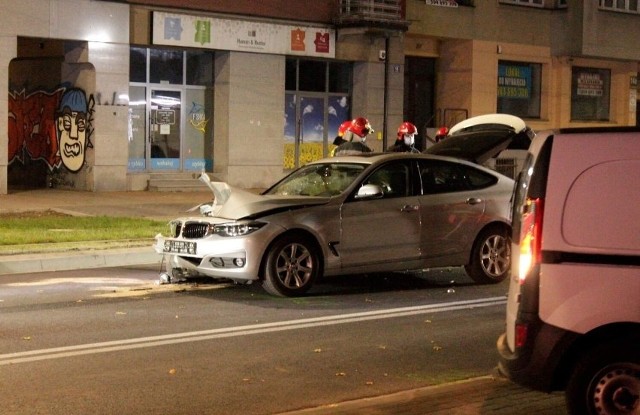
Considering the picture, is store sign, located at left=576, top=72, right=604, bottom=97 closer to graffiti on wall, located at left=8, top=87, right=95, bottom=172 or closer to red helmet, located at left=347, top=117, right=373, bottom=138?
graffiti on wall, located at left=8, top=87, right=95, bottom=172

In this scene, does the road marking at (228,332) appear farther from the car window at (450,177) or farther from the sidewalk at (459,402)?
the sidewalk at (459,402)

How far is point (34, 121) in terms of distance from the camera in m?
28.3

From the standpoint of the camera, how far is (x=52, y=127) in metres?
27.7

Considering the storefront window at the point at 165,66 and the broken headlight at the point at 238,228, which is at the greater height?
the storefront window at the point at 165,66

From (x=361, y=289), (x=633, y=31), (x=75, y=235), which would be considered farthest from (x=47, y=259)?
(x=633, y=31)

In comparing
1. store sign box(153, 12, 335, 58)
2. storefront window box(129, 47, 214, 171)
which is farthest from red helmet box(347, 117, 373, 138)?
storefront window box(129, 47, 214, 171)

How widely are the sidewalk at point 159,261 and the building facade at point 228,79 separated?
1641mm

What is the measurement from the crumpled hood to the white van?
571 cm

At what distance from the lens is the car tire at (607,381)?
6.22m

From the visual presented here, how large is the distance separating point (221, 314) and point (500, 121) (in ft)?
15.8

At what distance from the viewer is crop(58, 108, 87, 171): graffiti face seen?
1051 inches

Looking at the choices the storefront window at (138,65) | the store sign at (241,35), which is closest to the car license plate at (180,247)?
the store sign at (241,35)

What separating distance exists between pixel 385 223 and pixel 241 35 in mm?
16858

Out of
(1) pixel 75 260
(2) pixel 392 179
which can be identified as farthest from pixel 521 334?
(1) pixel 75 260
